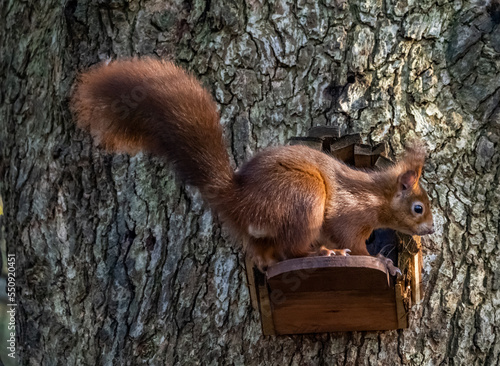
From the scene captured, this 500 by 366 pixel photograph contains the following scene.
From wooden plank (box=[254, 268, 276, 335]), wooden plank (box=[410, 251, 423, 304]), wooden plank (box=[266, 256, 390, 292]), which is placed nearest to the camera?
wooden plank (box=[266, 256, 390, 292])

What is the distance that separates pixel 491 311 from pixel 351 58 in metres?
1.07

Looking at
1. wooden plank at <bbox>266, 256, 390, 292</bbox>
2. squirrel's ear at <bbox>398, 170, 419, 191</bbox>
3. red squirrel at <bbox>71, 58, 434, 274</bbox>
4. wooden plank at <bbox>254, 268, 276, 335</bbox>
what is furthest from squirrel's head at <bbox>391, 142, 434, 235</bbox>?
wooden plank at <bbox>254, 268, 276, 335</bbox>

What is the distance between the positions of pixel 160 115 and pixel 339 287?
0.74m

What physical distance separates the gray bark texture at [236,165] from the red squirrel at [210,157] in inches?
15.1

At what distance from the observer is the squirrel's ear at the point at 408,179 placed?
236cm

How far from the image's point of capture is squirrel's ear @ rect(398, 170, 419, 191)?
2.36 meters

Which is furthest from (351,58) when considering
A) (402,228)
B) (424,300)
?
(424,300)

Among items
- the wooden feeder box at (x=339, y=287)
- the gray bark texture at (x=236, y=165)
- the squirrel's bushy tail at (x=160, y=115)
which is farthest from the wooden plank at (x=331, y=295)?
the squirrel's bushy tail at (x=160, y=115)

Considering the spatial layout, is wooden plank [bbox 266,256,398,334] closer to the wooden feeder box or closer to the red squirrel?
the wooden feeder box

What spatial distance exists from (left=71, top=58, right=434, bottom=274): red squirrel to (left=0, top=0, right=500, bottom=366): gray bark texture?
0.38 metres

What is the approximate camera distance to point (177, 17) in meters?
2.82

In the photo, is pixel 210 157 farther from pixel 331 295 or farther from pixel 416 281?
pixel 416 281

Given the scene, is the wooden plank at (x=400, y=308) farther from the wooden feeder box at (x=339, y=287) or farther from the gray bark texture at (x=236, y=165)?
the gray bark texture at (x=236, y=165)

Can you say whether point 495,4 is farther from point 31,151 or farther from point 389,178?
point 31,151
